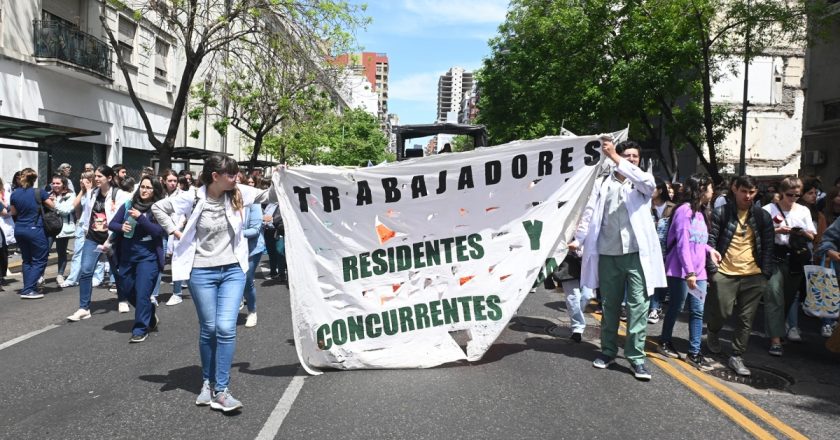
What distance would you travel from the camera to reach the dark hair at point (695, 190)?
248 inches

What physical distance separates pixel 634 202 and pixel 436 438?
2.87m

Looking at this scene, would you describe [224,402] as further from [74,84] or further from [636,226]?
[74,84]

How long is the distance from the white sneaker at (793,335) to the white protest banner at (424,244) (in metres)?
3.52

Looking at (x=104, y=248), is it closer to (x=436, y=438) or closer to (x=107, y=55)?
(x=436, y=438)

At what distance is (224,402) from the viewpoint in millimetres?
4527

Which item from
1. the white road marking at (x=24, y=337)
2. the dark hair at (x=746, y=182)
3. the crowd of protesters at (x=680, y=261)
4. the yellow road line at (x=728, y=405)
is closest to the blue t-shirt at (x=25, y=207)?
the white road marking at (x=24, y=337)

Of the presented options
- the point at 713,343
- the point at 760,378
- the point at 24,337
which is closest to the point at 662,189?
the point at 713,343

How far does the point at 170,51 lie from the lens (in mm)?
27516

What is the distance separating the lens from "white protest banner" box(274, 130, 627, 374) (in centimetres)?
554

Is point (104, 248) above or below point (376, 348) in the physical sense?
above

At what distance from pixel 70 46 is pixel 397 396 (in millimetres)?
18961

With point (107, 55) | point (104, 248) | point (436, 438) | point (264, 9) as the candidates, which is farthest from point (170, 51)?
point (436, 438)

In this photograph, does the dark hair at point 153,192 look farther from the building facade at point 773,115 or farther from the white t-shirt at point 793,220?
the building facade at point 773,115

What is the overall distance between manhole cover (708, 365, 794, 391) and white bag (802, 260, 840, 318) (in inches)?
43.4
